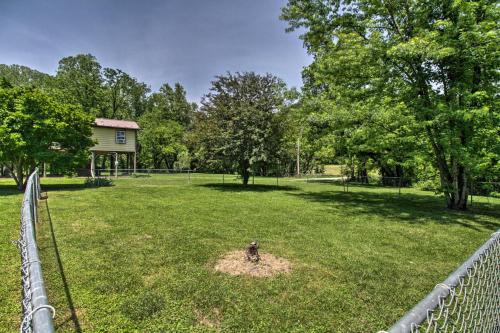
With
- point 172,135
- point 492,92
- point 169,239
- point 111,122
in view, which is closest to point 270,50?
point 492,92

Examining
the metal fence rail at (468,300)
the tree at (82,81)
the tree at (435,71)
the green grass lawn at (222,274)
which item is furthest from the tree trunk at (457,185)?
the tree at (82,81)

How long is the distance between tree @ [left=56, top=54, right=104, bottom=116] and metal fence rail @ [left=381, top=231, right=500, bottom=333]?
142 ft

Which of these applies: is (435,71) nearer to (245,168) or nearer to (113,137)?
(245,168)

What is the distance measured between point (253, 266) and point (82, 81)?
1818 inches

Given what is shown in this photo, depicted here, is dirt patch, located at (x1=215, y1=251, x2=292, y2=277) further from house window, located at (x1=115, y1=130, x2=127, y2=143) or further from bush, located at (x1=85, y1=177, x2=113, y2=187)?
house window, located at (x1=115, y1=130, x2=127, y2=143)

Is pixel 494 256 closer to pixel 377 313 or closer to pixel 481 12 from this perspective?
pixel 377 313

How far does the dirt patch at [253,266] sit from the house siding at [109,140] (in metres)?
26.6

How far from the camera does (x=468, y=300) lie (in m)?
2.31

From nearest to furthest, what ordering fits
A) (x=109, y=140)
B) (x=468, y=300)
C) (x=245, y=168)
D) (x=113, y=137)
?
1. (x=468, y=300)
2. (x=245, y=168)
3. (x=109, y=140)
4. (x=113, y=137)

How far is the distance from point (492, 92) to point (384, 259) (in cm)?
876

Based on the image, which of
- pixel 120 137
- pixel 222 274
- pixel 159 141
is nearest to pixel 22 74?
pixel 159 141

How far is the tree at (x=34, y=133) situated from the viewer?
42.9 feet

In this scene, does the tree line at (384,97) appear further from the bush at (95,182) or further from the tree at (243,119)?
the bush at (95,182)

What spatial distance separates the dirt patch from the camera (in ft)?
15.9
